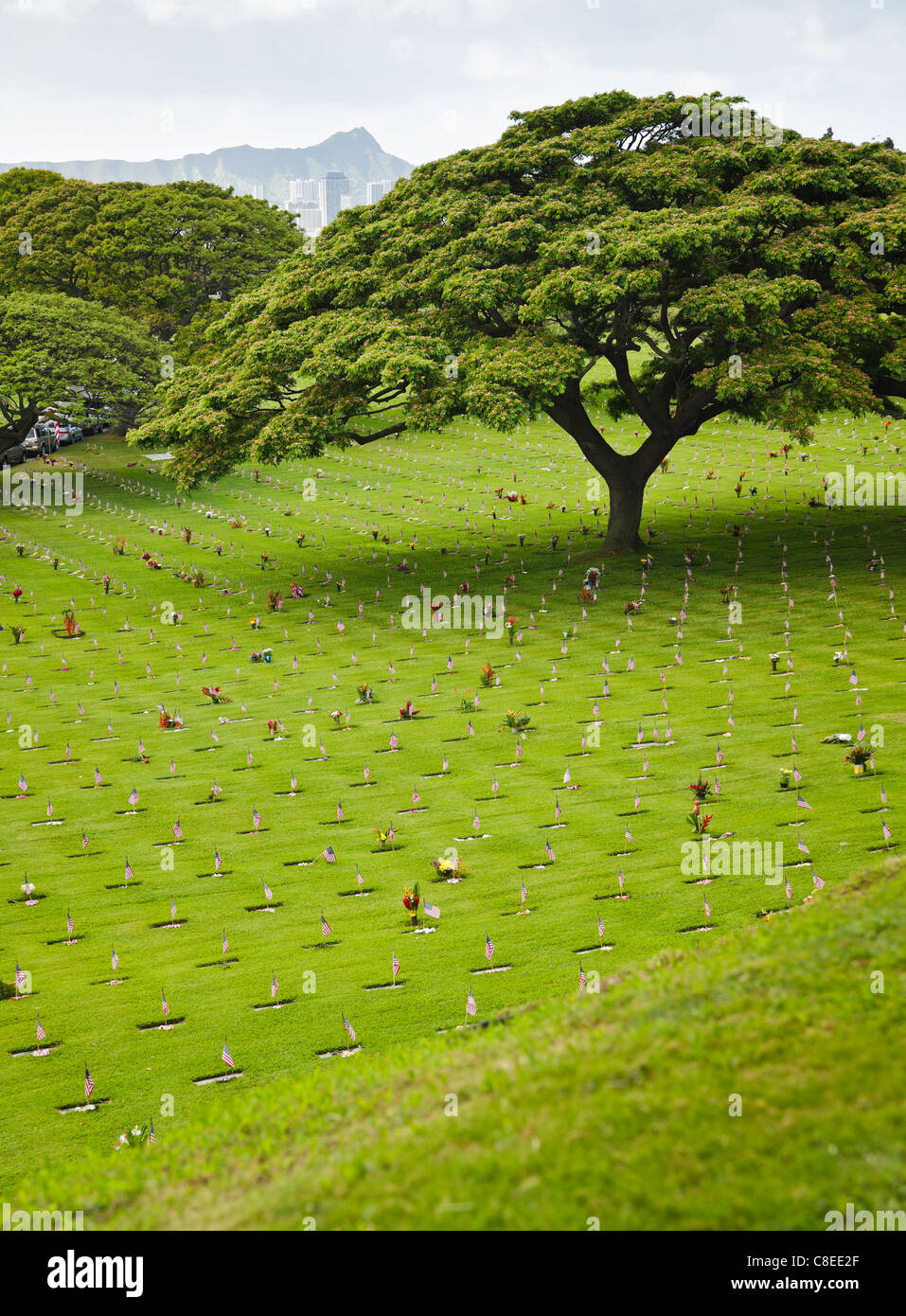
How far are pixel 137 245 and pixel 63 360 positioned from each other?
58.4 feet

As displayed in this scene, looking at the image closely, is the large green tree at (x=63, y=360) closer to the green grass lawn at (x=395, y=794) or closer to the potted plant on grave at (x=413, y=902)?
the green grass lawn at (x=395, y=794)

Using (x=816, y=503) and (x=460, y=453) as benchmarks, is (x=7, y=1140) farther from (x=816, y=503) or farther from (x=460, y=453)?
(x=460, y=453)

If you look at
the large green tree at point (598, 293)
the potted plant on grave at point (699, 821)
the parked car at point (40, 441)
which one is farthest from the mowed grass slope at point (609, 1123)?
the parked car at point (40, 441)

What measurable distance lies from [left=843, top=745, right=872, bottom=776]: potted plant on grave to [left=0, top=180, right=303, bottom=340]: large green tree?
211ft

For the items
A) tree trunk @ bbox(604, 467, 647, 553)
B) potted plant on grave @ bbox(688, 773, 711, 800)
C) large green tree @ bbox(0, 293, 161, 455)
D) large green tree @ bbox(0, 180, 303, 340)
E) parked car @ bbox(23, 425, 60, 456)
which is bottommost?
potted plant on grave @ bbox(688, 773, 711, 800)

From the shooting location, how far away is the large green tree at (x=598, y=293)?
117 feet

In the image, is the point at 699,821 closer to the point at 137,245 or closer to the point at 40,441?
the point at 40,441

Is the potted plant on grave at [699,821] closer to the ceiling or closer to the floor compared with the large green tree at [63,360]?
closer to the floor

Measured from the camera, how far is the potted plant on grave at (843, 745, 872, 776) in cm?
2169

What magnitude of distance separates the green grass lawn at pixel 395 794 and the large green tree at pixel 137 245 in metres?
35.3

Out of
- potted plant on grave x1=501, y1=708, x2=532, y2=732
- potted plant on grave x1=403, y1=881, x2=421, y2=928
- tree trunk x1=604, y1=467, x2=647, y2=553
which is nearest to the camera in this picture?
potted plant on grave x1=403, y1=881, x2=421, y2=928

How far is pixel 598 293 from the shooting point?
115 ft

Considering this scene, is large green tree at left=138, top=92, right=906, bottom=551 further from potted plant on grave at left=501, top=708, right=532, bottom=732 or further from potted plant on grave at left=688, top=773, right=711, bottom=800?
potted plant on grave at left=688, top=773, right=711, bottom=800

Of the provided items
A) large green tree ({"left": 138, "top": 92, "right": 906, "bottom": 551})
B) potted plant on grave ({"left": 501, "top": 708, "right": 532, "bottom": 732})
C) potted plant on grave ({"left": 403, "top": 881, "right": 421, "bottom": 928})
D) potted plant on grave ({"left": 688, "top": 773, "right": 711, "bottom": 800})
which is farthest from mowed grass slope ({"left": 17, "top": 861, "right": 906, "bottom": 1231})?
large green tree ({"left": 138, "top": 92, "right": 906, "bottom": 551})
